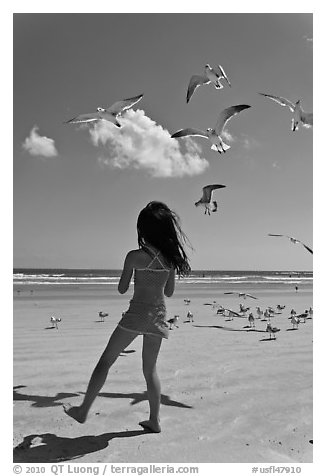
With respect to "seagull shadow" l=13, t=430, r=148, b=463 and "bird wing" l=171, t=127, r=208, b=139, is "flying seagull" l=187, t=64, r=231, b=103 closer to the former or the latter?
"bird wing" l=171, t=127, r=208, b=139

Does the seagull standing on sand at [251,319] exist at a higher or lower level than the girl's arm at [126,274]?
lower

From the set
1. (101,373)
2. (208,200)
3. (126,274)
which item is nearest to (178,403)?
(101,373)

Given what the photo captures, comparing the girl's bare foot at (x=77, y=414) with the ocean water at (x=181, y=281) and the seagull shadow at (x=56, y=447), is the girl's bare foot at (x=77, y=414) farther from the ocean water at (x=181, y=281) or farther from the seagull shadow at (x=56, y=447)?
the ocean water at (x=181, y=281)

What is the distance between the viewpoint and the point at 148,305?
324 cm

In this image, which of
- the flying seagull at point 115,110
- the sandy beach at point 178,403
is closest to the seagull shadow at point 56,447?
the sandy beach at point 178,403

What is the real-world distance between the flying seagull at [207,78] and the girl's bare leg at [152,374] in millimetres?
2777

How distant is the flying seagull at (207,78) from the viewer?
4.77m

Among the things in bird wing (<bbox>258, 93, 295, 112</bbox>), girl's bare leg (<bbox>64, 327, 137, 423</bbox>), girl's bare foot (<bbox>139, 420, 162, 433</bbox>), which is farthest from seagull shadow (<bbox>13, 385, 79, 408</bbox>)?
bird wing (<bbox>258, 93, 295, 112</bbox>)

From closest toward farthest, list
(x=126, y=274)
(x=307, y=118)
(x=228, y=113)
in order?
(x=126, y=274)
(x=307, y=118)
(x=228, y=113)

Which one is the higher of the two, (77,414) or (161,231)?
(161,231)

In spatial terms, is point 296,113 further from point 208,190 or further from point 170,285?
point 170,285

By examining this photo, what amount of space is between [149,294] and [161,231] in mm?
453

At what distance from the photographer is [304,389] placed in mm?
4289
